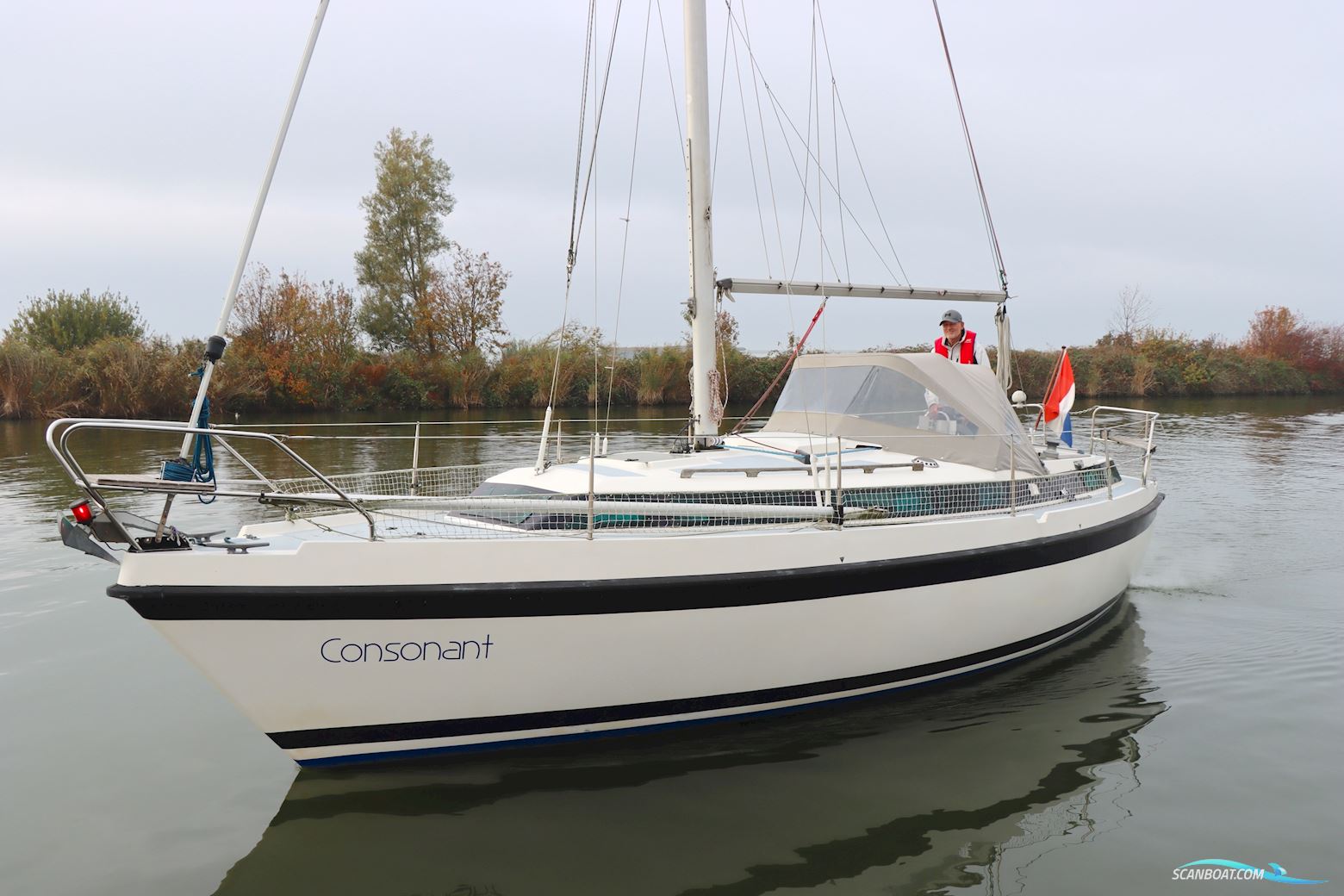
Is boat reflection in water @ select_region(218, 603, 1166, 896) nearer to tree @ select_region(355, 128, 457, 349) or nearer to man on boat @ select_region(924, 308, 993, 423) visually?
man on boat @ select_region(924, 308, 993, 423)

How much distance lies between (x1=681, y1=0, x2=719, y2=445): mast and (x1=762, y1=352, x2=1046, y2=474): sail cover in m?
0.85

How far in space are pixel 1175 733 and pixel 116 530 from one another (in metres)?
5.56

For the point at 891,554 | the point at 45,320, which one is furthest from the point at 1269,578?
the point at 45,320

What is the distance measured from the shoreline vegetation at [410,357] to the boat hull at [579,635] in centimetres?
1333

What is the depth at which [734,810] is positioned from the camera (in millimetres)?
3855

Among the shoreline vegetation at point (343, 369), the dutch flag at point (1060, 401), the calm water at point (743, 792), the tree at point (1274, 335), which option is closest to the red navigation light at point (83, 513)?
the calm water at point (743, 792)

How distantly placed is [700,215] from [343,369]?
25198 mm

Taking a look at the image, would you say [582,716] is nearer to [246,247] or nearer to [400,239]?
[246,247]

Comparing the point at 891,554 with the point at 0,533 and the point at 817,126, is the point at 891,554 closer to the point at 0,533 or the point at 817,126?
the point at 817,126

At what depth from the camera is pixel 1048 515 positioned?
206 inches

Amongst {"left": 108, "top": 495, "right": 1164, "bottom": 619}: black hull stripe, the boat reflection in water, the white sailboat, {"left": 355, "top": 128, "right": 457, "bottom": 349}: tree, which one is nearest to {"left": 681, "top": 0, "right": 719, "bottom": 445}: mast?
the white sailboat

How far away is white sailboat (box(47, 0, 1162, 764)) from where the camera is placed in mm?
3586

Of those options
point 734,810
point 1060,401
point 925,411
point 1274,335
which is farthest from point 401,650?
point 1274,335

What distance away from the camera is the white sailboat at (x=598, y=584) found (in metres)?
3.59
